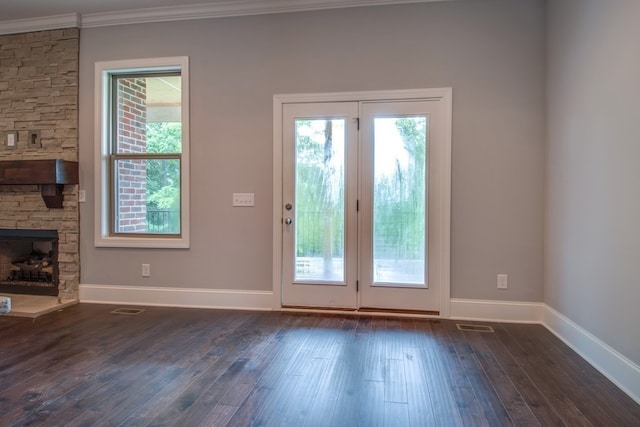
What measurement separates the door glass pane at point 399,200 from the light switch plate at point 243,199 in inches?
46.0

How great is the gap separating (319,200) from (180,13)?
7.38ft

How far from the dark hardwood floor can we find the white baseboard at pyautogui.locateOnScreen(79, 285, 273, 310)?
1.13 ft

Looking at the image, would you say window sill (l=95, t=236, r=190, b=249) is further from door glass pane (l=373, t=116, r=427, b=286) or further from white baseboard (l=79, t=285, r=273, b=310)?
door glass pane (l=373, t=116, r=427, b=286)

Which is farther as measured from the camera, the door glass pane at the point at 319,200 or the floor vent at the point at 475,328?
the door glass pane at the point at 319,200

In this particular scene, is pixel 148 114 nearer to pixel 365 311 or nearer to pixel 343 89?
pixel 343 89

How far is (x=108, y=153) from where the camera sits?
3752 mm

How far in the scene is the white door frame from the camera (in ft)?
10.5

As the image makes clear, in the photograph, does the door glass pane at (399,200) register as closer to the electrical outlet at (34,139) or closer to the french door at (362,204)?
the french door at (362,204)

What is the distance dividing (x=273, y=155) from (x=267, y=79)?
0.72 m

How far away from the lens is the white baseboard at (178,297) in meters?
3.51

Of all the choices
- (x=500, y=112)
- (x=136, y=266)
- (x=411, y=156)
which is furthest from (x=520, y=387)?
(x=136, y=266)

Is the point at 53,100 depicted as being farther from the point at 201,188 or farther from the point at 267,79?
the point at 267,79

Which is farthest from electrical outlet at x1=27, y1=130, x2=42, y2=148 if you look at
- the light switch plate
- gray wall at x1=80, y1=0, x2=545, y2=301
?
the light switch plate

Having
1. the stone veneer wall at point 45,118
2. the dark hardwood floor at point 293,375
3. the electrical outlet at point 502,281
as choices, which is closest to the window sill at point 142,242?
the stone veneer wall at point 45,118
